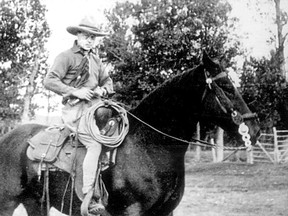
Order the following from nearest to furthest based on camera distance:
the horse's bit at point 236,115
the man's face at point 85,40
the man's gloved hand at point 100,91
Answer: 1. the horse's bit at point 236,115
2. the man's gloved hand at point 100,91
3. the man's face at point 85,40

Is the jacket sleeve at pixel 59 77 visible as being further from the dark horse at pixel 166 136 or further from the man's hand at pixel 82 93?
the dark horse at pixel 166 136

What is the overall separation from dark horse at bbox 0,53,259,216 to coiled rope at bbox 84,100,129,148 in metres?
0.14

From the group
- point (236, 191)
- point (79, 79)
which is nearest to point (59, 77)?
point (79, 79)

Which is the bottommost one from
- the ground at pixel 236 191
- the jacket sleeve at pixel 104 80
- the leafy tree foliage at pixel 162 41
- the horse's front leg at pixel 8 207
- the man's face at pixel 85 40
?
the ground at pixel 236 191

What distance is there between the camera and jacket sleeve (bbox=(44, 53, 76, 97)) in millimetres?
5512

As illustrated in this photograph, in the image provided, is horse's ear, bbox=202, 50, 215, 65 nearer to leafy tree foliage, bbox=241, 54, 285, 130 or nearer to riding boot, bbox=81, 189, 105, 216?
riding boot, bbox=81, 189, 105, 216

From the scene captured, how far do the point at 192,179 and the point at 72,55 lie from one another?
13.0 meters

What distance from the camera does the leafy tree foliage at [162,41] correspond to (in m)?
25.3

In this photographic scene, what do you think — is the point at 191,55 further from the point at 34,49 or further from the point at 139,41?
the point at 34,49

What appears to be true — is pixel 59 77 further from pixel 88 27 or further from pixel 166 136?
pixel 166 136

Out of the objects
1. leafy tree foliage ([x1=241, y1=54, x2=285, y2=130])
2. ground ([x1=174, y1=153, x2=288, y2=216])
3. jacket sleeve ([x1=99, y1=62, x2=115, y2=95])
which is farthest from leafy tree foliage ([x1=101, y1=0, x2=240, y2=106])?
jacket sleeve ([x1=99, y1=62, x2=115, y2=95])

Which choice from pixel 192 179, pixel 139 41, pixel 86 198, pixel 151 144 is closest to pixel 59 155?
pixel 86 198

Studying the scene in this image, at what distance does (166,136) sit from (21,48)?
87.1 feet

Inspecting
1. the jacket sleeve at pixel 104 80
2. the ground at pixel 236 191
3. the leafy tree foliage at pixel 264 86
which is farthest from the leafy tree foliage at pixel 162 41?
the jacket sleeve at pixel 104 80
